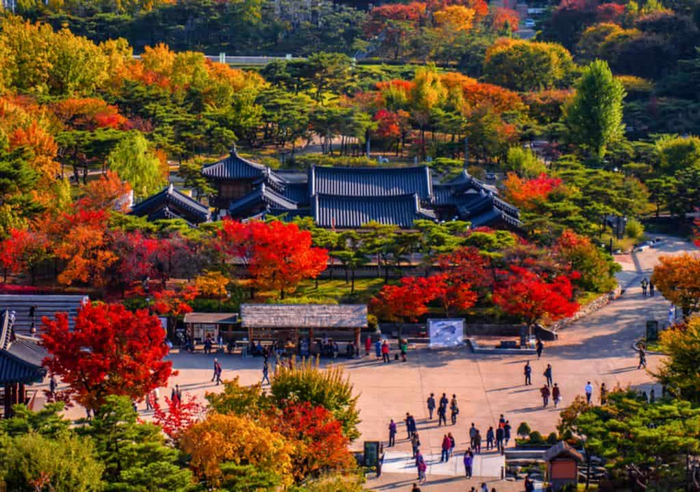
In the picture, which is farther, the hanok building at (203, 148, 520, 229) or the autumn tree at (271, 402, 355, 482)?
the hanok building at (203, 148, 520, 229)

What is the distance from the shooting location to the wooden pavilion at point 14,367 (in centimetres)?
4519

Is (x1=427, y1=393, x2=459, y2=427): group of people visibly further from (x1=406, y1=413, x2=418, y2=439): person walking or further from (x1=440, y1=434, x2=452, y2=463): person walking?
(x1=440, y1=434, x2=452, y2=463): person walking

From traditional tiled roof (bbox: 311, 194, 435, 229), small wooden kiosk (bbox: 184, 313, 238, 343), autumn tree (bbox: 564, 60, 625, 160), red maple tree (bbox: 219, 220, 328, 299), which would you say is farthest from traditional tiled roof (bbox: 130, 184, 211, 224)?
autumn tree (bbox: 564, 60, 625, 160)

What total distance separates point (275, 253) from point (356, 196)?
13.1 metres

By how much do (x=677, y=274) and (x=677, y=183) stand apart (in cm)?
2431

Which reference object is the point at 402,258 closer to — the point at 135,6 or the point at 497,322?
the point at 497,322

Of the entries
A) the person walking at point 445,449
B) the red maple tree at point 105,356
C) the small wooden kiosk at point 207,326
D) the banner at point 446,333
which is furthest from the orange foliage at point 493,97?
the red maple tree at point 105,356

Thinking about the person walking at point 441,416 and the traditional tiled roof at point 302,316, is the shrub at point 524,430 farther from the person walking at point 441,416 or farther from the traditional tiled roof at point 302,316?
the traditional tiled roof at point 302,316

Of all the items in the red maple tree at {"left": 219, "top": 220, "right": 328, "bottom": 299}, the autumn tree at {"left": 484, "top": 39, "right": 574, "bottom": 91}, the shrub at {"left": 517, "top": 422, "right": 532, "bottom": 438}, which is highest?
the autumn tree at {"left": 484, "top": 39, "right": 574, "bottom": 91}

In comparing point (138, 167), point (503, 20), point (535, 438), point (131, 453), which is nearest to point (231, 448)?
point (131, 453)

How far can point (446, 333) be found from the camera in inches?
2355

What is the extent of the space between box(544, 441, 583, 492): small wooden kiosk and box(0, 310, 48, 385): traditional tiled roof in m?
17.7

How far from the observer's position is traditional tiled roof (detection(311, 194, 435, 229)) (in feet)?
236

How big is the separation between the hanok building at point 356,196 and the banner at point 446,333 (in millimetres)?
11990
